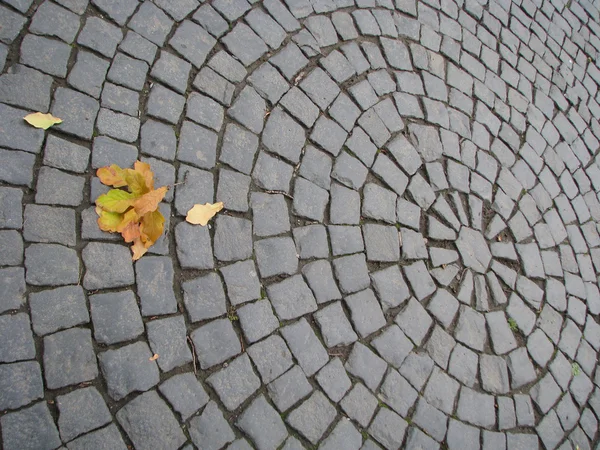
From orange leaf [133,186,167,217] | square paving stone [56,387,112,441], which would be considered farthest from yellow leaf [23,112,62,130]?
square paving stone [56,387,112,441]

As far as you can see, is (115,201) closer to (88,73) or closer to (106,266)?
(106,266)

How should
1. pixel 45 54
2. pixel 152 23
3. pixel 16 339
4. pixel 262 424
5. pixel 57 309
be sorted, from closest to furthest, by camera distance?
1. pixel 16 339
2. pixel 57 309
3. pixel 262 424
4. pixel 45 54
5. pixel 152 23

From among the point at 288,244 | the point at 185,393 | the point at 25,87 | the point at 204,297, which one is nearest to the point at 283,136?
the point at 288,244

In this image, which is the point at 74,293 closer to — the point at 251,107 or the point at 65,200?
Answer: the point at 65,200

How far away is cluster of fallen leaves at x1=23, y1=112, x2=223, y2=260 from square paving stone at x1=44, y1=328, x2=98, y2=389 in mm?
478

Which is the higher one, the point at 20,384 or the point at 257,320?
the point at 257,320

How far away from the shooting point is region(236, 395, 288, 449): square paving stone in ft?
7.84

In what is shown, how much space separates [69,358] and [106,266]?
Answer: 1.51 feet

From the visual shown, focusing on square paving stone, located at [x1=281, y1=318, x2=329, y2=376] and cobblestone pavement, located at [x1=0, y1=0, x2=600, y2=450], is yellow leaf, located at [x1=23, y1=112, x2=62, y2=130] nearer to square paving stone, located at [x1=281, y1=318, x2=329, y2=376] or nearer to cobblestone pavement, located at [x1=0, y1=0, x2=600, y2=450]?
cobblestone pavement, located at [x1=0, y1=0, x2=600, y2=450]

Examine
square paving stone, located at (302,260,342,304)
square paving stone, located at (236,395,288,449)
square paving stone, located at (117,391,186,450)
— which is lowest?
square paving stone, located at (117,391,186,450)

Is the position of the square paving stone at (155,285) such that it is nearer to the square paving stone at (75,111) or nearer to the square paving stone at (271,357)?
the square paving stone at (271,357)

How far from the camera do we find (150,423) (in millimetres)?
2248

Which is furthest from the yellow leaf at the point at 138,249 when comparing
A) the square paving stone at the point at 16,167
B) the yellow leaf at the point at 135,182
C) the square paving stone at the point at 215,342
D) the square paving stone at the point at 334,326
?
the square paving stone at the point at 334,326

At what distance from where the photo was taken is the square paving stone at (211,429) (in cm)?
230
